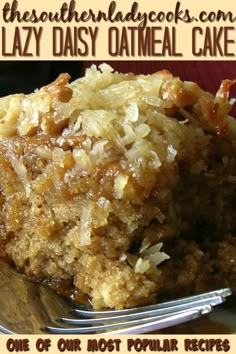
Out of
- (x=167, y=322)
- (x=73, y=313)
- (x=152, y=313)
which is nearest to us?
(x=167, y=322)

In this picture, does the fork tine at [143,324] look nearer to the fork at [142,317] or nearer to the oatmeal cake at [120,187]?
the fork at [142,317]

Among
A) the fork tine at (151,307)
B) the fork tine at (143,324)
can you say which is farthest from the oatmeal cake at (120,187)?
the fork tine at (143,324)

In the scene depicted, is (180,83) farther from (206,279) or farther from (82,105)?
(206,279)

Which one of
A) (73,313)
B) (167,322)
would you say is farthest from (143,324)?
(73,313)

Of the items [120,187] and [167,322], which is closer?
[167,322]

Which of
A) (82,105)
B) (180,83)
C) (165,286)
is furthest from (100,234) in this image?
(180,83)

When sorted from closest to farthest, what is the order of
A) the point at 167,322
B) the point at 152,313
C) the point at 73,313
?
the point at 167,322
the point at 152,313
the point at 73,313

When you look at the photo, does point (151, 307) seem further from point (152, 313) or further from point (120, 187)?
point (120, 187)
